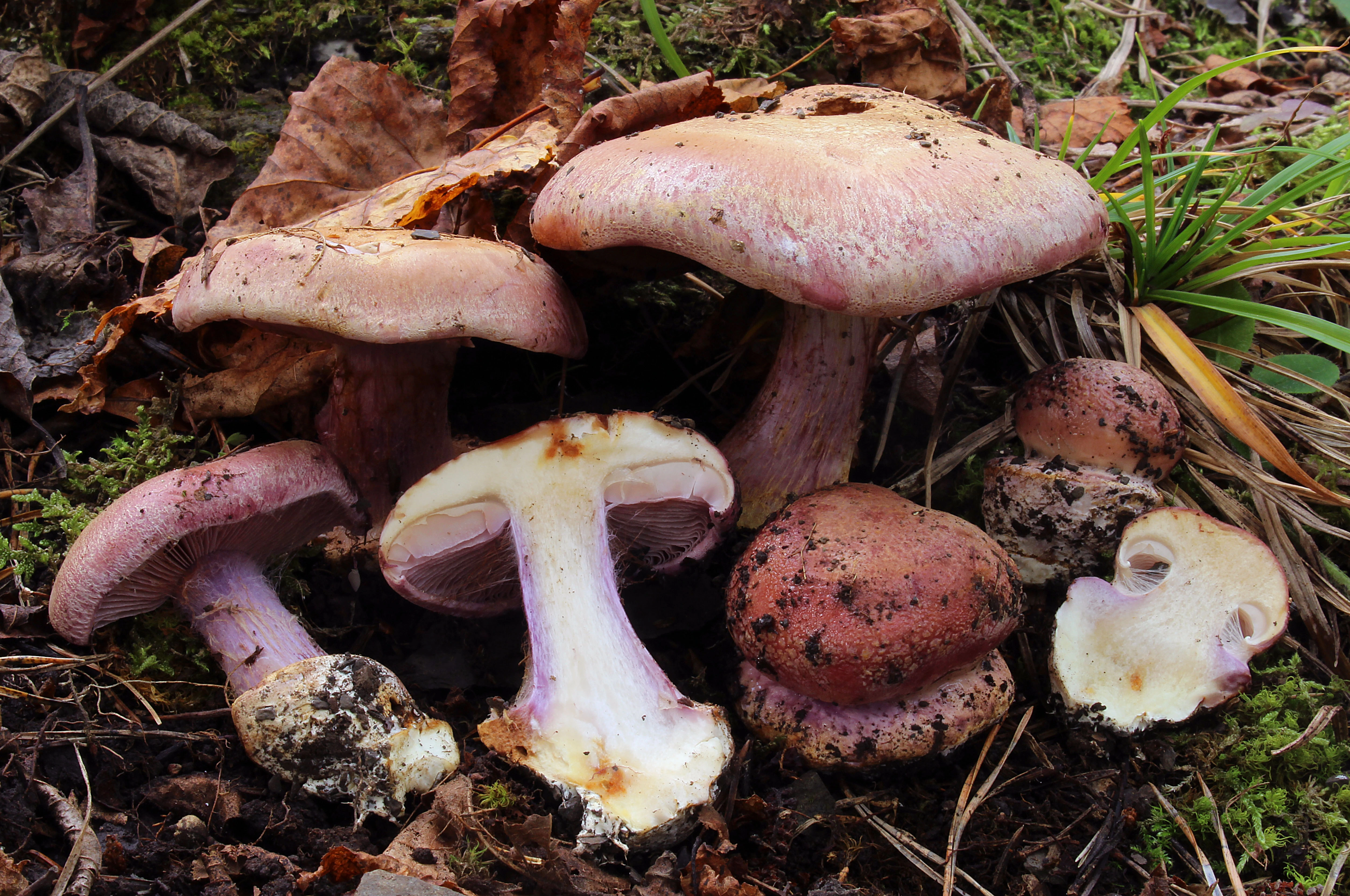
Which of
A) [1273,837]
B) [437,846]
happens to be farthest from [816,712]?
[1273,837]

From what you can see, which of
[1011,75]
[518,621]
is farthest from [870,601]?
[1011,75]

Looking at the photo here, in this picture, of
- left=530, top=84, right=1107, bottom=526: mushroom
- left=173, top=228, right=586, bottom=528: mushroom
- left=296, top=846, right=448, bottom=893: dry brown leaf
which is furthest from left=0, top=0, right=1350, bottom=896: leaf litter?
left=530, top=84, right=1107, bottom=526: mushroom

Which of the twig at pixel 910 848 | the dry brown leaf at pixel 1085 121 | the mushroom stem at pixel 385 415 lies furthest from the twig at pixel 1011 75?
the twig at pixel 910 848

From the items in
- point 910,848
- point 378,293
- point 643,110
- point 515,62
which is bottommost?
point 910,848

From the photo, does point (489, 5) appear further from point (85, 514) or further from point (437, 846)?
point (437, 846)

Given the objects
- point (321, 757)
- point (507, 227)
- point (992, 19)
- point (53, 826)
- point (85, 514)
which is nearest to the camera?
point (53, 826)

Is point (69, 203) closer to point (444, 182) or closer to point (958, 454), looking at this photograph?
point (444, 182)

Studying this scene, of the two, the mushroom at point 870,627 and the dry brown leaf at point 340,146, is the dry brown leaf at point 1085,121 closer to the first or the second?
the mushroom at point 870,627
